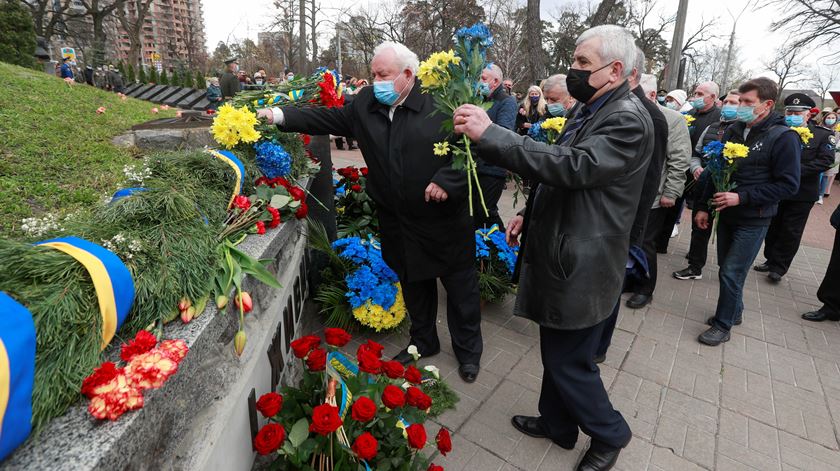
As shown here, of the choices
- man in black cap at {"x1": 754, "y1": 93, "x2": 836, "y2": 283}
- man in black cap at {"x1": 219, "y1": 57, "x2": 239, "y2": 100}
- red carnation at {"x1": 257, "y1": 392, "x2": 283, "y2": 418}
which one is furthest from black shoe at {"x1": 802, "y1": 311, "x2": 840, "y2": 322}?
man in black cap at {"x1": 219, "y1": 57, "x2": 239, "y2": 100}

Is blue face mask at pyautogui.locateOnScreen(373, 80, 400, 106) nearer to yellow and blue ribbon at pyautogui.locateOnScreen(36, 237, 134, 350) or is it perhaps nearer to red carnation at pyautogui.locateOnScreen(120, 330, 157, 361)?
yellow and blue ribbon at pyautogui.locateOnScreen(36, 237, 134, 350)

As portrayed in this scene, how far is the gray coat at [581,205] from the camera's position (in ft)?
5.68

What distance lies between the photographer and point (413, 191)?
2.68 m

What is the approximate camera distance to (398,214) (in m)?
2.82

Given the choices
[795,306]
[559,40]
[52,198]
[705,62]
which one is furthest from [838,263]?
[705,62]

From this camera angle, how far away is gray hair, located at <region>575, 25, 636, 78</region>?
1.88 meters

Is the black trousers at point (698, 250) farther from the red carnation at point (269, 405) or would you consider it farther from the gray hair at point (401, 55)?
the red carnation at point (269, 405)

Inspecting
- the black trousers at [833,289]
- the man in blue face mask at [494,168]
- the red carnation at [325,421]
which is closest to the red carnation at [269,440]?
the red carnation at [325,421]

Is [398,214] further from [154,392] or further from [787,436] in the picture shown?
[787,436]

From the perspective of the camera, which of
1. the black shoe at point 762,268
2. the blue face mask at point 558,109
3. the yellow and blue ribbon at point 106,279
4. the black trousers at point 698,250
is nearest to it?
the yellow and blue ribbon at point 106,279

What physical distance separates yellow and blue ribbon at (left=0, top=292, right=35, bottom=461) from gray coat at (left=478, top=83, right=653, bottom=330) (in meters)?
1.45

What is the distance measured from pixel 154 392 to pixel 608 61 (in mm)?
1955

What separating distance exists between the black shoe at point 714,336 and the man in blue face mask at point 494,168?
197 cm

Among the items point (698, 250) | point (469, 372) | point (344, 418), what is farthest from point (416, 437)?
point (698, 250)
